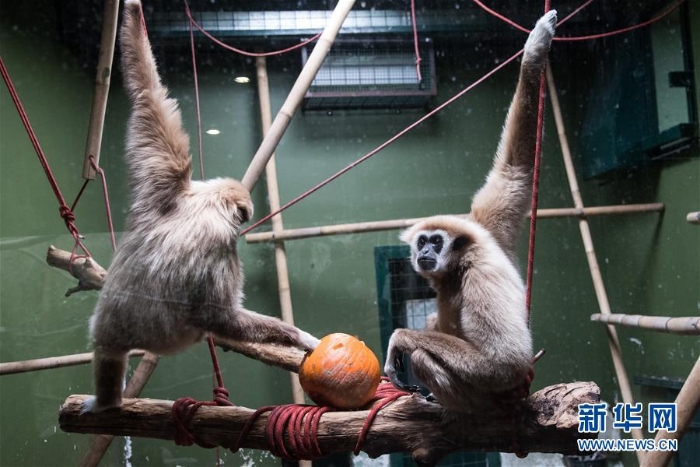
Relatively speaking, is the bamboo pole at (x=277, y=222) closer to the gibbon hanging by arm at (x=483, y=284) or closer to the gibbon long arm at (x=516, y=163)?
the gibbon hanging by arm at (x=483, y=284)

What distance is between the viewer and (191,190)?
226 cm

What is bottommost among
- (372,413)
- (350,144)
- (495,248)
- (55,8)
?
(372,413)

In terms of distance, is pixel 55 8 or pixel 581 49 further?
pixel 581 49

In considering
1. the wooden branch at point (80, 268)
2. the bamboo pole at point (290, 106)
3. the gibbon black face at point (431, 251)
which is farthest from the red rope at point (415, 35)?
the wooden branch at point (80, 268)

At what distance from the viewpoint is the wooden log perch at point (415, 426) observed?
1.88 meters

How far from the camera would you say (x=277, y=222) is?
3727 mm

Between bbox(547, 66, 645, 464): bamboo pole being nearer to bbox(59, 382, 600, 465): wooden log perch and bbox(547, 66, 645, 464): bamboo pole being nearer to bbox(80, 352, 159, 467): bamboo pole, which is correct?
bbox(59, 382, 600, 465): wooden log perch

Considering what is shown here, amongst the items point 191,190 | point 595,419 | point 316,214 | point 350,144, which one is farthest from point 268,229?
point 595,419

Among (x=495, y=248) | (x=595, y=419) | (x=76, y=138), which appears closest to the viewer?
(x=595, y=419)

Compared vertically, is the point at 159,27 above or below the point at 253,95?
above

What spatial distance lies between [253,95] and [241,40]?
1.34 feet

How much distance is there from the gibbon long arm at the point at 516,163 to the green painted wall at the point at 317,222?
4.25 feet

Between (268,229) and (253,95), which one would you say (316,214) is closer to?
(268,229)

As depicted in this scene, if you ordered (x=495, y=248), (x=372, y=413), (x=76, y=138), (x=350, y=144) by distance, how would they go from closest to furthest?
(x=372, y=413)
(x=495, y=248)
(x=76, y=138)
(x=350, y=144)
